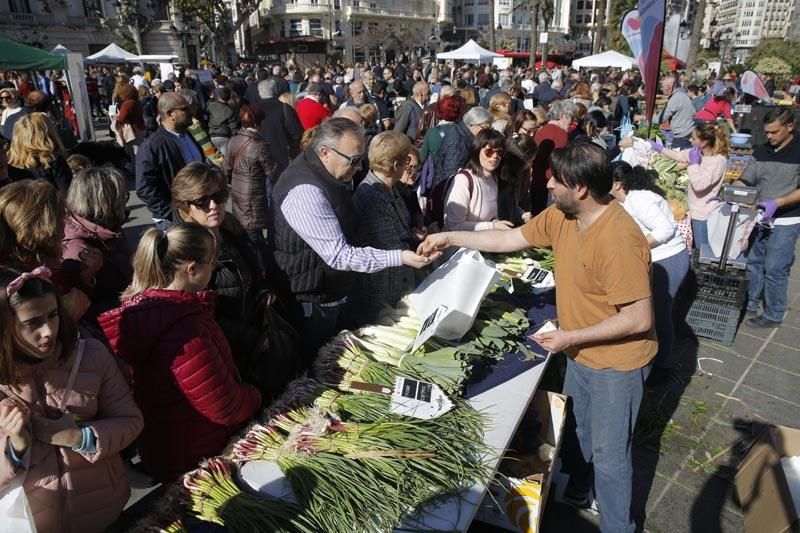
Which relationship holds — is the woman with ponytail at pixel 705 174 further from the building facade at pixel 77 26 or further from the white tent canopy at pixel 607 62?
the building facade at pixel 77 26

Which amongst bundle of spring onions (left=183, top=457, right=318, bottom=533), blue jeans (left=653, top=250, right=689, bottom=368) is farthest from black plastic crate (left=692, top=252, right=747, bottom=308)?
bundle of spring onions (left=183, top=457, right=318, bottom=533)

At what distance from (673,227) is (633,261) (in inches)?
68.1

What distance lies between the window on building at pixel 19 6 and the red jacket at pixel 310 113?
47.6m

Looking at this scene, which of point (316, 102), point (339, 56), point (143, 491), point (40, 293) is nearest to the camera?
point (40, 293)

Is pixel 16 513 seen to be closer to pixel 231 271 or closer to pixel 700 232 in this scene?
pixel 231 271

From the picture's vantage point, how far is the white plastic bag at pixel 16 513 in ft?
4.81

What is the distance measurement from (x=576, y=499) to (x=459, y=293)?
1.43 meters

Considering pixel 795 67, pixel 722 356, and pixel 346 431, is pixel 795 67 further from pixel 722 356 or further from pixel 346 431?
pixel 346 431

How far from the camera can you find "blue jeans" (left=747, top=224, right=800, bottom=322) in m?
4.75

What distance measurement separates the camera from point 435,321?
2520mm

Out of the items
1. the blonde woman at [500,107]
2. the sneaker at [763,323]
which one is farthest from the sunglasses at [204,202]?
the sneaker at [763,323]

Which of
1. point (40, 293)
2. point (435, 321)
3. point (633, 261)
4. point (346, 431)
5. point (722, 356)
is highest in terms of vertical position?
point (40, 293)

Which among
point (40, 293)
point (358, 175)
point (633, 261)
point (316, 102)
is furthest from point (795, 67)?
point (40, 293)

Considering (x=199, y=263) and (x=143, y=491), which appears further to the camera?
(x=143, y=491)
